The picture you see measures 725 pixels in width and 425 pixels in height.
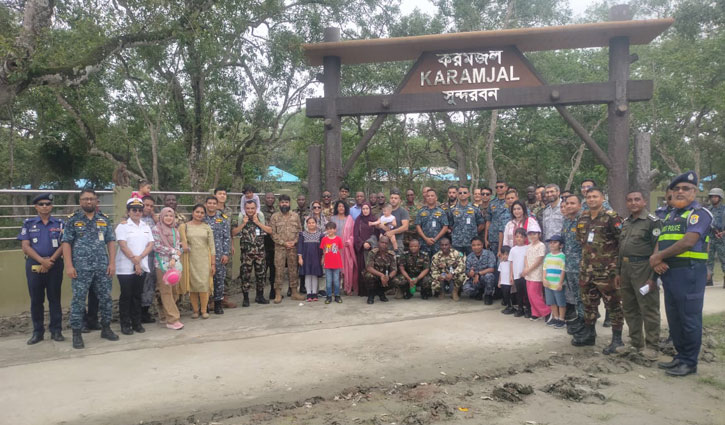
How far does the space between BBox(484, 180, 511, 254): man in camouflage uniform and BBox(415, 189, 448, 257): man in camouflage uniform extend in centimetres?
67

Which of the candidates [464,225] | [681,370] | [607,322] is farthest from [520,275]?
[681,370]

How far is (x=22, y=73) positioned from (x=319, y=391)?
7041 millimetres

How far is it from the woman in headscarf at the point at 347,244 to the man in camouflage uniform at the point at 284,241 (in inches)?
27.4

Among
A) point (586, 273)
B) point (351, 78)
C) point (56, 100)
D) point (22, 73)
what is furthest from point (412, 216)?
point (56, 100)

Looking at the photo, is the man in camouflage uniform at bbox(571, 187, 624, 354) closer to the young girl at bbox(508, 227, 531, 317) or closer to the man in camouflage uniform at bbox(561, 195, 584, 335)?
the man in camouflage uniform at bbox(561, 195, 584, 335)

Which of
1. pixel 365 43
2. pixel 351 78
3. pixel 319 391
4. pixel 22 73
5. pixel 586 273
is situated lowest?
pixel 319 391

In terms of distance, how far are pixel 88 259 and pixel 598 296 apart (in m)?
5.47

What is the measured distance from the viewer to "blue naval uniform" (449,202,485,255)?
7.50 metres

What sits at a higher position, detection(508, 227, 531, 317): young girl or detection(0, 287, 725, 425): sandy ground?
detection(508, 227, 531, 317): young girl

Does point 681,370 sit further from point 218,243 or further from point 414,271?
point 218,243

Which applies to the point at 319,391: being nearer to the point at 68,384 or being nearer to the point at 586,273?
the point at 68,384

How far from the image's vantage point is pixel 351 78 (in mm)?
14141

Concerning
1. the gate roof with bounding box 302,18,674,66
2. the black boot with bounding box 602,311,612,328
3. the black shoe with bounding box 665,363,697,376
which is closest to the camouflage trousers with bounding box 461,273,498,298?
the black boot with bounding box 602,311,612,328

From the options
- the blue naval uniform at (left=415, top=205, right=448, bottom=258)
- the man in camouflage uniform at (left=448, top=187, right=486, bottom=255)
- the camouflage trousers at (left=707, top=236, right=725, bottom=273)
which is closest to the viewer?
the man in camouflage uniform at (left=448, top=187, right=486, bottom=255)
